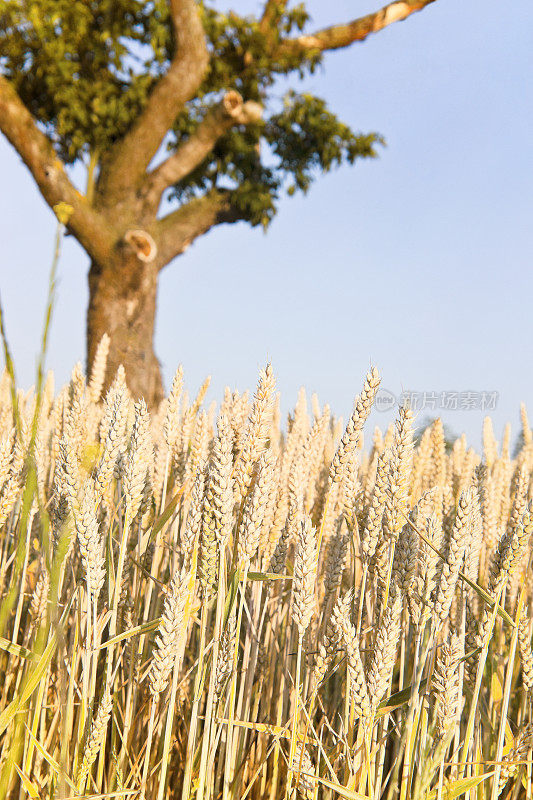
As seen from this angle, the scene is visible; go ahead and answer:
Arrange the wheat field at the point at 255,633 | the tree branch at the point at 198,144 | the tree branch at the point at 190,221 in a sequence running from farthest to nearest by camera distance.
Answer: the tree branch at the point at 190,221
the tree branch at the point at 198,144
the wheat field at the point at 255,633

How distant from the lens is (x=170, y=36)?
9758 mm

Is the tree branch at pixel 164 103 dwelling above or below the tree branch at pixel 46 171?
above

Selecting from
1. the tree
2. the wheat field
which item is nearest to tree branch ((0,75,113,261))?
the tree

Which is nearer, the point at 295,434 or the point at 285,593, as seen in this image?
the point at 285,593

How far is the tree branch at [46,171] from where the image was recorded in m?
7.85

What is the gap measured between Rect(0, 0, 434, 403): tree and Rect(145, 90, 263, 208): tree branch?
0.06ft

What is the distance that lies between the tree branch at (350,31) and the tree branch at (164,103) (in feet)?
5.18

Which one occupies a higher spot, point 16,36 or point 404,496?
point 16,36

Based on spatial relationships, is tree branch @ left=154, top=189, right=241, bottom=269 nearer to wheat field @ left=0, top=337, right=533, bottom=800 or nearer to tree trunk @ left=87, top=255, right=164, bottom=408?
tree trunk @ left=87, top=255, right=164, bottom=408

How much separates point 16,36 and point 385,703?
10411 millimetres

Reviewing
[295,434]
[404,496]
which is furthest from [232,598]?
[295,434]

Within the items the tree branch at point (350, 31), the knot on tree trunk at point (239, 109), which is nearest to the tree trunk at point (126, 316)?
the knot on tree trunk at point (239, 109)

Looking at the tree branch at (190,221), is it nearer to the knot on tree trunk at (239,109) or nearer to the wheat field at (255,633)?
the knot on tree trunk at (239,109)

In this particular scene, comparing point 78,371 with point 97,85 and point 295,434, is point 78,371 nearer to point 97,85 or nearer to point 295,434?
point 295,434
